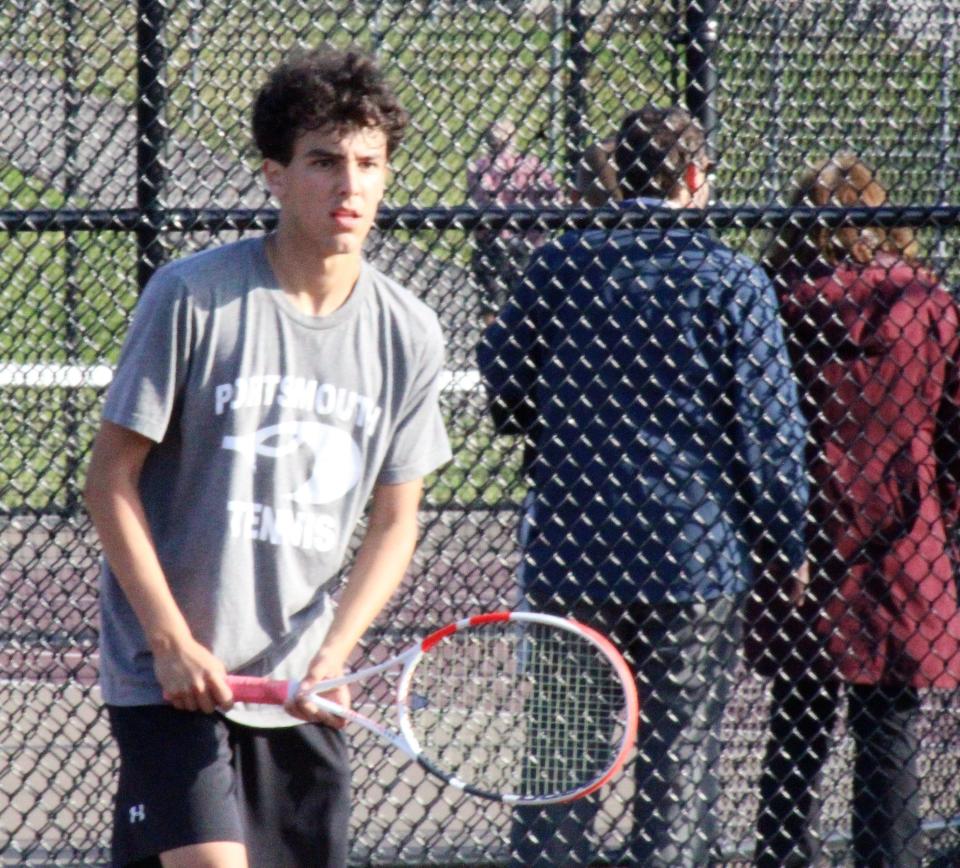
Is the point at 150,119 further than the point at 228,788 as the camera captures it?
Yes

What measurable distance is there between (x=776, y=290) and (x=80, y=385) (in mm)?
1754

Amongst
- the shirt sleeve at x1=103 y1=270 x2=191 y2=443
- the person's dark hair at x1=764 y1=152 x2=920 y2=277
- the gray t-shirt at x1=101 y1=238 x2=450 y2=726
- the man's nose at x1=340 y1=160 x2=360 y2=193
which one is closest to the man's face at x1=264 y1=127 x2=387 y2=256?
the man's nose at x1=340 y1=160 x2=360 y2=193

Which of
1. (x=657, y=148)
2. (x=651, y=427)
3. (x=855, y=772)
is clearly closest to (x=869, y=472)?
(x=651, y=427)

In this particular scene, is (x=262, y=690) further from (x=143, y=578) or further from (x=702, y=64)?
(x=702, y=64)

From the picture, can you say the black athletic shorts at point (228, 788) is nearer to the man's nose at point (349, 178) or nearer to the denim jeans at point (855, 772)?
the man's nose at point (349, 178)

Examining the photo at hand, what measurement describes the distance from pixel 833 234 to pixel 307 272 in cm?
167

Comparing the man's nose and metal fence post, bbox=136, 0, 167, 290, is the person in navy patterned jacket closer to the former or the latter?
metal fence post, bbox=136, 0, 167, 290

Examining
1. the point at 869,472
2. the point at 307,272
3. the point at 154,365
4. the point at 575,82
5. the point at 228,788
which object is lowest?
the point at 228,788

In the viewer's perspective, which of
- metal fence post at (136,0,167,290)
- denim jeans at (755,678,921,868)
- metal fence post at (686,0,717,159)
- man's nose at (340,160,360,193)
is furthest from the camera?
denim jeans at (755,678,921,868)

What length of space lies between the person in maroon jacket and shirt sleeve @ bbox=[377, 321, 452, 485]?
1.34m

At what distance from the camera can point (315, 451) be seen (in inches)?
93.7

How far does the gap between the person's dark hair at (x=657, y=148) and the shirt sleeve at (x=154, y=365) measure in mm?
1451

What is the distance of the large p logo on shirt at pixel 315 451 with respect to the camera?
7.67ft

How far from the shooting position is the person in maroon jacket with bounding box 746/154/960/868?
3.59 metres
